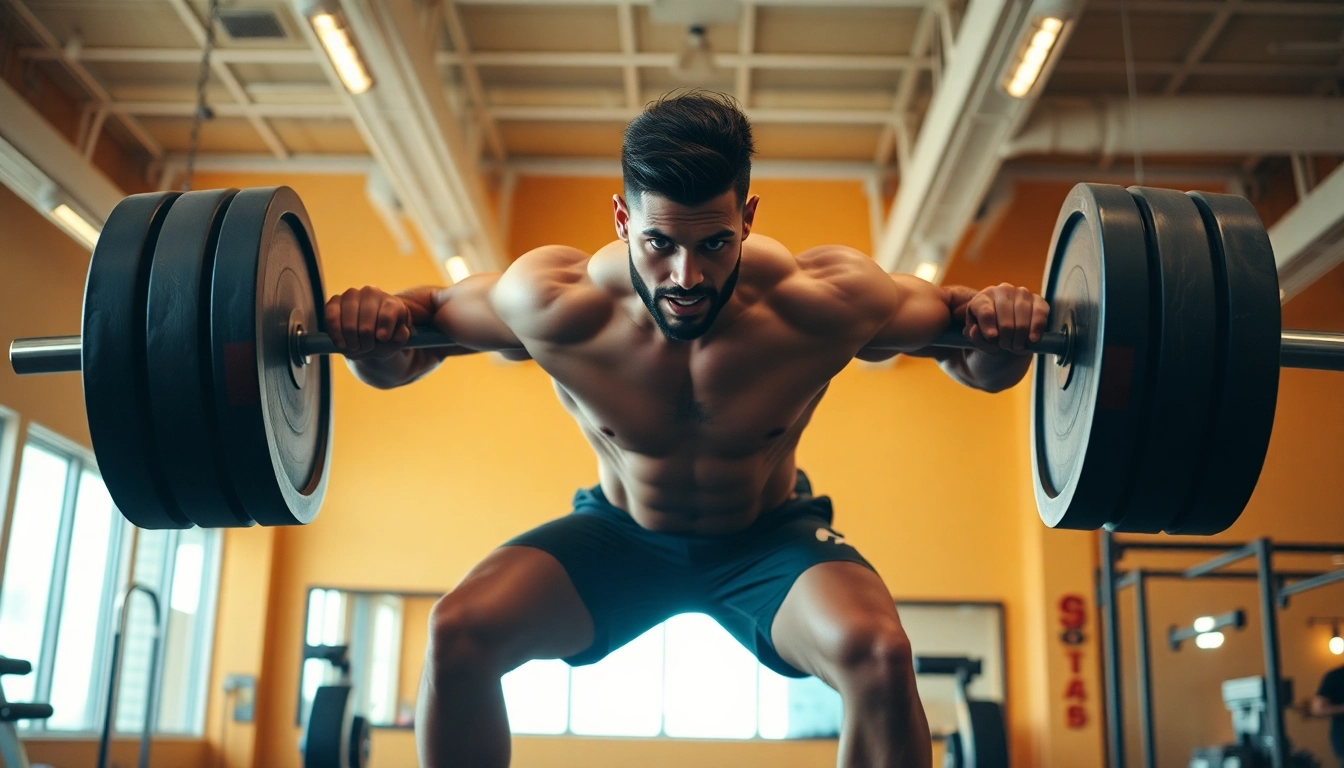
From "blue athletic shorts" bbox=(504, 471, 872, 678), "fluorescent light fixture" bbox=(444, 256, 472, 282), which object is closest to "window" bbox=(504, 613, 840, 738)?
"fluorescent light fixture" bbox=(444, 256, 472, 282)

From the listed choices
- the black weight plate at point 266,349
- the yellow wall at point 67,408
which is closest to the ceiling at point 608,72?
the yellow wall at point 67,408

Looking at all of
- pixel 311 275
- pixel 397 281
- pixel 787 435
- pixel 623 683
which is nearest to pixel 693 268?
pixel 787 435

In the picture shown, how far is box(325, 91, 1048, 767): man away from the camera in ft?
6.56

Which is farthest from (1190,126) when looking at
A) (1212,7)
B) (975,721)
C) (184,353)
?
(184,353)

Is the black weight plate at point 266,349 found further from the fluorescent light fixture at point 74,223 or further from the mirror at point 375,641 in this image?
the mirror at point 375,641

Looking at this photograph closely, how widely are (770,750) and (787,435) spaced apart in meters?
5.52

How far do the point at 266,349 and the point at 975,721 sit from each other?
437 cm

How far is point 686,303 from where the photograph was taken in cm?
204

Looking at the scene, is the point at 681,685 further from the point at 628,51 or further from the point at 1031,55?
the point at 1031,55

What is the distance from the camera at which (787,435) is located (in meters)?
2.46

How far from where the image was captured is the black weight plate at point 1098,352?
6.61 feet

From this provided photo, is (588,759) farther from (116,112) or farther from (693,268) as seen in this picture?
(693,268)

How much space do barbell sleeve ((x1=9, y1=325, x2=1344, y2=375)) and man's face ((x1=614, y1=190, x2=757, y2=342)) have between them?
0.53 meters

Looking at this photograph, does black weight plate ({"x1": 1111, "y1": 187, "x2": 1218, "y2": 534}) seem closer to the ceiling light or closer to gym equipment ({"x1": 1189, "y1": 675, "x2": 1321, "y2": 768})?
gym equipment ({"x1": 1189, "y1": 675, "x2": 1321, "y2": 768})
